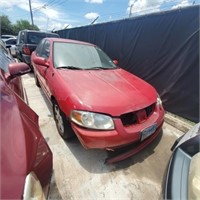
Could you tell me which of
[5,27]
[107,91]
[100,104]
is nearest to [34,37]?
[107,91]

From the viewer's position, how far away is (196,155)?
1.41m

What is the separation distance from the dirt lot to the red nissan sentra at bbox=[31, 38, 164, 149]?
1.13ft

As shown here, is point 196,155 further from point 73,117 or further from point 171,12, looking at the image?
point 171,12

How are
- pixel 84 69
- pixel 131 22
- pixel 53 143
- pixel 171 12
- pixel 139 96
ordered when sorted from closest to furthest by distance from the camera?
pixel 139 96 < pixel 53 143 < pixel 84 69 < pixel 171 12 < pixel 131 22

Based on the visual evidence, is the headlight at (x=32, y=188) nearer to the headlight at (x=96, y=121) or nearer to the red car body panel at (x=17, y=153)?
the red car body panel at (x=17, y=153)

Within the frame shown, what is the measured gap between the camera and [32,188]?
3.11 ft

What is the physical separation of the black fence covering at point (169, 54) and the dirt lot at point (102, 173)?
1139 mm

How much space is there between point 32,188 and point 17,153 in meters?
0.21

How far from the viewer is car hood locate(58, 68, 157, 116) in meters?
2.15

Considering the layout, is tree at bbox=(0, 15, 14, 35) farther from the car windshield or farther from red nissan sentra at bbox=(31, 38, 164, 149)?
red nissan sentra at bbox=(31, 38, 164, 149)

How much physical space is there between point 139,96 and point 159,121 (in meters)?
0.47

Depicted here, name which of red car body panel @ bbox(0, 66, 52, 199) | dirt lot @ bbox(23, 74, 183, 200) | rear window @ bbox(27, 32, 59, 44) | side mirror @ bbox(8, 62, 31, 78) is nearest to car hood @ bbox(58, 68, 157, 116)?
side mirror @ bbox(8, 62, 31, 78)

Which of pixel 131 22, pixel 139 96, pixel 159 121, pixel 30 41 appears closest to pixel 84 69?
pixel 139 96

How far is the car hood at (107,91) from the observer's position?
215 cm
